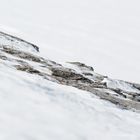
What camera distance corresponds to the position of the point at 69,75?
14.7 meters

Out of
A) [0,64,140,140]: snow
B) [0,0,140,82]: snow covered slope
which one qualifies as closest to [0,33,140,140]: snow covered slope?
[0,64,140,140]: snow

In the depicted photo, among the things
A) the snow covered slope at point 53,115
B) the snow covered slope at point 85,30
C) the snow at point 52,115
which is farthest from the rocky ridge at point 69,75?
the snow covered slope at point 85,30

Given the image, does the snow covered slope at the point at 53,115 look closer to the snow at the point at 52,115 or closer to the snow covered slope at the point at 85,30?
the snow at the point at 52,115

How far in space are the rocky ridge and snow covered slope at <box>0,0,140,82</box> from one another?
1622cm

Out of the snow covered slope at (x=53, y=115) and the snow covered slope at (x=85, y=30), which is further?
the snow covered slope at (x=85, y=30)

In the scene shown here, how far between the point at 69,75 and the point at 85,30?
5931 centimetres

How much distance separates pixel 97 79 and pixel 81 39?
154ft

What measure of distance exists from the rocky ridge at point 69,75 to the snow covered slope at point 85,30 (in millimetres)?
16220

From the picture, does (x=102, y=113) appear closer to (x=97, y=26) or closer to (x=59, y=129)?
(x=59, y=129)

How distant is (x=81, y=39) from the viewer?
208 ft

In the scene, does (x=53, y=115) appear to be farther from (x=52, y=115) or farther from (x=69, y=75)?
(x=69, y=75)

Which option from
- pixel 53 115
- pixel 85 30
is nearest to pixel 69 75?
pixel 53 115

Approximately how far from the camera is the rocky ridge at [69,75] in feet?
40.0

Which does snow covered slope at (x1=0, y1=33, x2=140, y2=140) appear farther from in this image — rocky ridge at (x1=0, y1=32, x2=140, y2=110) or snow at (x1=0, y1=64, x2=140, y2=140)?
rocky ridge at (x1=0, y1=32, x2=140, y2=110)
